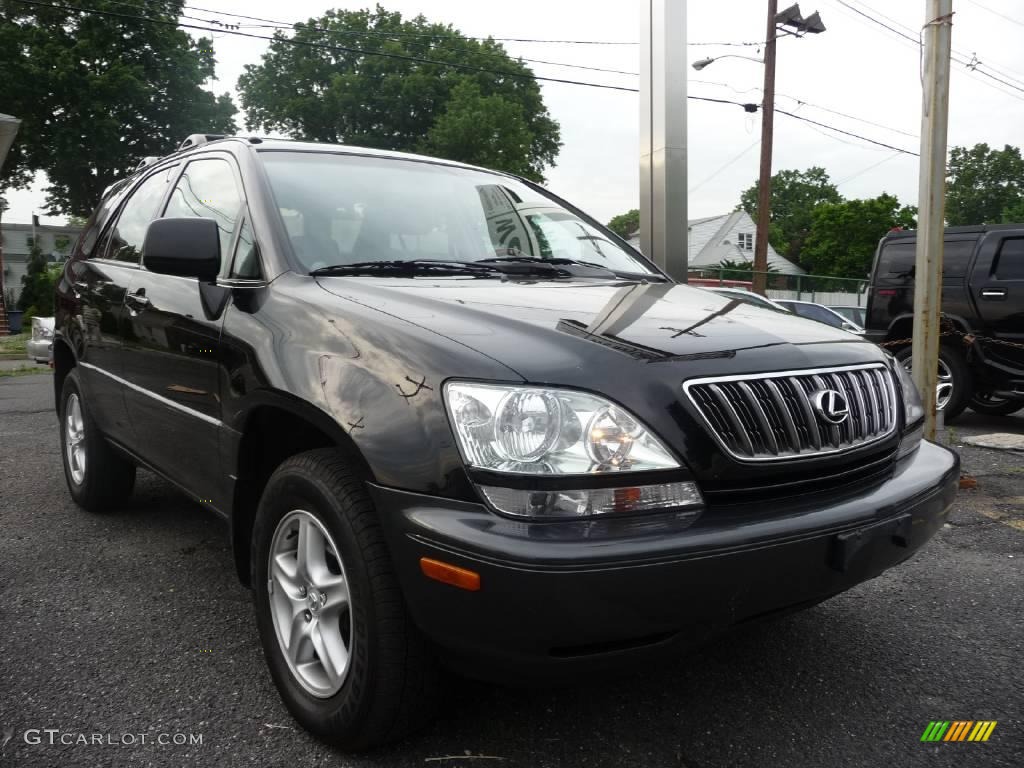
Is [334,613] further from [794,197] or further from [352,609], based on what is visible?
[794,197]

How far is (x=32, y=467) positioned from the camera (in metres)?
5.39

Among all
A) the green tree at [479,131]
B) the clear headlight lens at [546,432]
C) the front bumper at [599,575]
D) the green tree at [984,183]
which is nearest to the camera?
the front bumper at [599,575]

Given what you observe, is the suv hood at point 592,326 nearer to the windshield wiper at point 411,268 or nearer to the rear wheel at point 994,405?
the windshield wiper at point 411,268

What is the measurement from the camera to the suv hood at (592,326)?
188 centimetres

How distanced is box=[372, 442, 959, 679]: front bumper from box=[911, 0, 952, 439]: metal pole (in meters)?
3.29

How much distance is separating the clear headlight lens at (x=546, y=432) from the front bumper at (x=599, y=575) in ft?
0.37

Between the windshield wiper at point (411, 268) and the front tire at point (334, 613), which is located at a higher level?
the windshield wiper at point (411, 268)

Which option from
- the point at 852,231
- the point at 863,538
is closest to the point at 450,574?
the point at 863,538

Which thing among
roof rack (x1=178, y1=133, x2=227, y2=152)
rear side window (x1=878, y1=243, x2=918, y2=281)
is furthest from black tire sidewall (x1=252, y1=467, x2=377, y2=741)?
rear side window (x1=878, y1=243, x2=918, y2=281)

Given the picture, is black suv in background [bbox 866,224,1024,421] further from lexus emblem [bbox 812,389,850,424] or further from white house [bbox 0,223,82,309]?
white house [bbox 0,223,82,309]

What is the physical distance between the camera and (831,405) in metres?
2.00

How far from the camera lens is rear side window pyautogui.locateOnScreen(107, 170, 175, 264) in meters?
3.60

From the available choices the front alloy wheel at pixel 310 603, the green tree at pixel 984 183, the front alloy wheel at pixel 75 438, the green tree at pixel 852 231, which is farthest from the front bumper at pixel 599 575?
the green tree at pixel 984 183

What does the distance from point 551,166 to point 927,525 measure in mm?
44962
